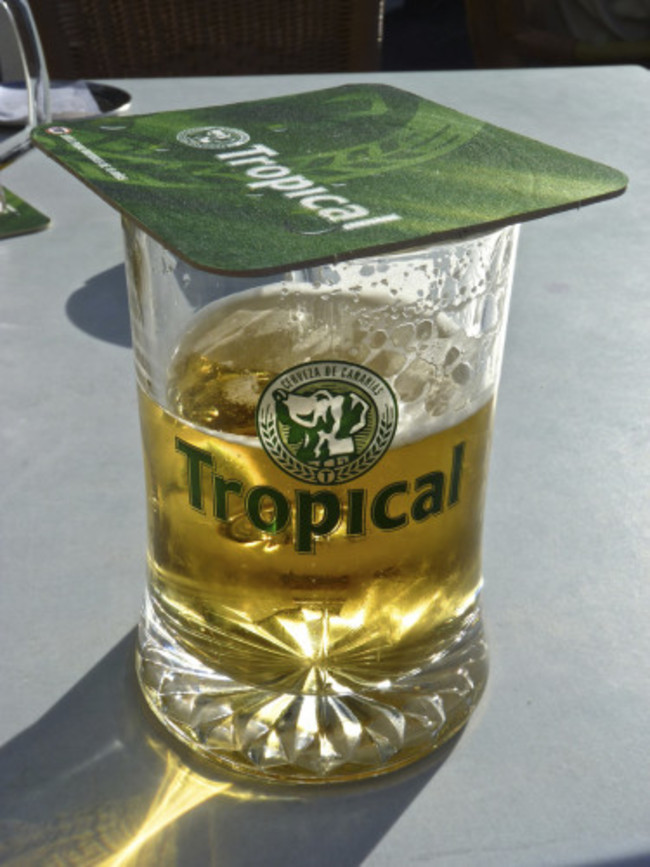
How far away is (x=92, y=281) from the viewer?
0.79 meters

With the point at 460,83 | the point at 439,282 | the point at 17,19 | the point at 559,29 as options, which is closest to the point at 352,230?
the point at 439,282

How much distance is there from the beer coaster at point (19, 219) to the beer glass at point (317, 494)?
48 cm

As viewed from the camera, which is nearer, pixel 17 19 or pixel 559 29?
pixel 17 19

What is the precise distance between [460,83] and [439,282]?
920 mm

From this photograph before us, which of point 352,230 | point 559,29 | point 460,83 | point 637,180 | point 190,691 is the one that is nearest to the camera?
point 352,230

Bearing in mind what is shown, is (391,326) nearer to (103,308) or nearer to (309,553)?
(309,553)

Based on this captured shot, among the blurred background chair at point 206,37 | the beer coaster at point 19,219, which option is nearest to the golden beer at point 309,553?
the beer coaster at point 19,219

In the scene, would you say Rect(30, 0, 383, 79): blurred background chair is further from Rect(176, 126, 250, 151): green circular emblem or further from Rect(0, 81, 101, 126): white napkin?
Rect(176, 126, 250, 151): green circular emblem

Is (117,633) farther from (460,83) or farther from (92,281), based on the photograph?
(460,83)

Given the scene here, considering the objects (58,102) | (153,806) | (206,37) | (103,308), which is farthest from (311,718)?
(206,37)

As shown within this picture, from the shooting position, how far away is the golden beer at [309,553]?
1.20ft

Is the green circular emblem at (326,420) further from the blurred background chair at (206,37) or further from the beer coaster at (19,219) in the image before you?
the blurred background chair at (206,37)

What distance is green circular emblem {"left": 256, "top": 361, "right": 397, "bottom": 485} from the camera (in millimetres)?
339

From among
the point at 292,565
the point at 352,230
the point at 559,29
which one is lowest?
the point at 559,29
